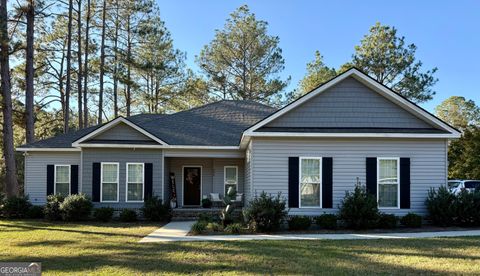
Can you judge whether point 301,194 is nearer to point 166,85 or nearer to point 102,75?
point 102,75

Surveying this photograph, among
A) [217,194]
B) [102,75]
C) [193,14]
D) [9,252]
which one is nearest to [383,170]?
[217,194]

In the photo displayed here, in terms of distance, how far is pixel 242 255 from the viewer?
28.6ft

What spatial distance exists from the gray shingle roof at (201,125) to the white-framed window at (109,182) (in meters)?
2.10

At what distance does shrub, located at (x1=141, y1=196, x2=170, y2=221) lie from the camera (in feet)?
50.7

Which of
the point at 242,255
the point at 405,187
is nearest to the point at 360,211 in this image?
the point at 405,187

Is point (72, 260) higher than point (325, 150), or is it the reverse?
point (325, 150)

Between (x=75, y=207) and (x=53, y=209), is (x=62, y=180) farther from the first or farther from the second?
(x=75, y=207)

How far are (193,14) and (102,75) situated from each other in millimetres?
9793

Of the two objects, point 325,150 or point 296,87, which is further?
point 296,87

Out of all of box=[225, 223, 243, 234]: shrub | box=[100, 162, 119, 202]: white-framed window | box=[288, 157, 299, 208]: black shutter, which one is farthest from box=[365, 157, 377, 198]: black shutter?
box=[100, 162, 119, 202]: white-framed window

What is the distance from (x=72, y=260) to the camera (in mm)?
8414

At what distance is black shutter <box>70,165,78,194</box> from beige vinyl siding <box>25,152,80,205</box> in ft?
2.29

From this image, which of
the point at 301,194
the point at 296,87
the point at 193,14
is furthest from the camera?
the point at 296,87

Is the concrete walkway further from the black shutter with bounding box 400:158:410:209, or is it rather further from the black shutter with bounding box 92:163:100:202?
the black shutter with bounding box 92:163:100:202
